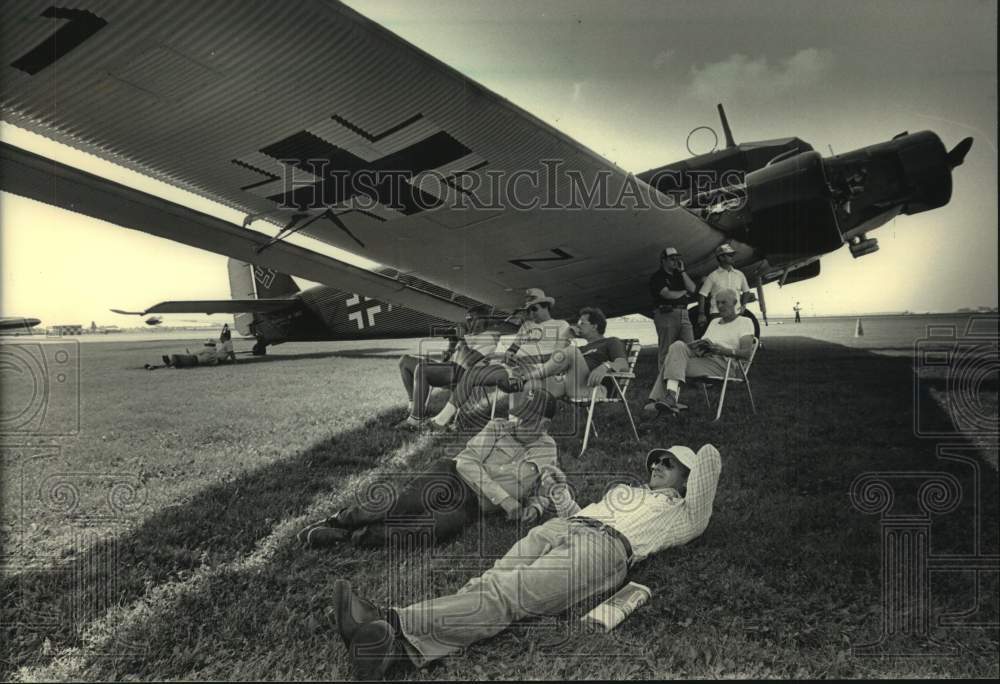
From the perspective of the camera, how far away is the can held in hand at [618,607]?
146 cm

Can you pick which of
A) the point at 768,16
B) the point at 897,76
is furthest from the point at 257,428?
the point at 897,76

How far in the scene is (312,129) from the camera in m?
2.13

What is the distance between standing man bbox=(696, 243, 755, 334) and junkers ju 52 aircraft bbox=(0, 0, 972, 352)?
0.29 metres

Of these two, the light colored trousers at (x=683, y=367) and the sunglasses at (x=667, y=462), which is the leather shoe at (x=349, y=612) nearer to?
the sunglasses at (x=667, y=462)

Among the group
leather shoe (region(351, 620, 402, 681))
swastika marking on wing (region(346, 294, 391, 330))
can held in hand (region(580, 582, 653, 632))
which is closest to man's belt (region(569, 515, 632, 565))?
can held in hand (region(580, 582, 653, 632))

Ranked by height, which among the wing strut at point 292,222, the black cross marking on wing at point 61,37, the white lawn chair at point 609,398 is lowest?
the white lawn chair at point 609,398

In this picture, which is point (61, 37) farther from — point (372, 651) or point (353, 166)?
point (372, 651)

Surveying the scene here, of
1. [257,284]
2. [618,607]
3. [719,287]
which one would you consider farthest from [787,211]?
[257,284]

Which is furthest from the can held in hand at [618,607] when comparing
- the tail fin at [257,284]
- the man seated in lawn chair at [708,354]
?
the tail fin at [257,284]

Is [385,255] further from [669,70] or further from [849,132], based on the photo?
[849,132]

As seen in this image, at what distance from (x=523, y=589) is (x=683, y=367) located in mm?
1728

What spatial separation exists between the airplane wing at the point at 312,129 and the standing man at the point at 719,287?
11.7 inches

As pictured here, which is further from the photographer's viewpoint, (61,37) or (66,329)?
(66,329)

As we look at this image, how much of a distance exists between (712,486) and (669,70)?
6.31 feet
